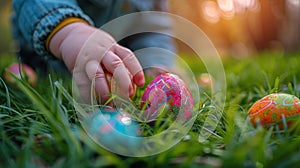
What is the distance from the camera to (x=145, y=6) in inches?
79.8

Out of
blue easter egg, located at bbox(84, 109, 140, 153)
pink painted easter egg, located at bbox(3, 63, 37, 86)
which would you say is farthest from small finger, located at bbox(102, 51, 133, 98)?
pink painted easter egg, located at bbox(3, 63, 37, 86)

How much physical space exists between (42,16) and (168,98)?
0.64 metres

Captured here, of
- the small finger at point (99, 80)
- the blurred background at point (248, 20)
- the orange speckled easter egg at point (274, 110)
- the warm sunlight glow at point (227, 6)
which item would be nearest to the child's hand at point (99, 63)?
the small finger at point (99, 80)

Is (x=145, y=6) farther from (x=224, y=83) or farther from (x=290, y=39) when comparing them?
(x=290, y=39)

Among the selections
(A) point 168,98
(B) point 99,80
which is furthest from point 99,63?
(A) point 168,98

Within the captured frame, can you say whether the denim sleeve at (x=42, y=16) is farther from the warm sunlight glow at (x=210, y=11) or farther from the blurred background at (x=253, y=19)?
the warm sunlight glow at (x=210, y=11)

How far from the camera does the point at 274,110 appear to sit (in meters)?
0.82

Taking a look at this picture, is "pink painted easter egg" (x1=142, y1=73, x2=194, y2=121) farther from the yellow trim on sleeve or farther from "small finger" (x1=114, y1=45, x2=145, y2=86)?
the yellow trim on sleeve

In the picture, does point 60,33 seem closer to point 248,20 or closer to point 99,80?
point 99,80

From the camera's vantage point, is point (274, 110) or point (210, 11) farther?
point (210, 11)

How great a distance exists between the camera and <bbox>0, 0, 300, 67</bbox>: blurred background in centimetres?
484

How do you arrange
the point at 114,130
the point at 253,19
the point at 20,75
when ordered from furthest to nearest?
the point at 253,19 < the point at 20,75 < the point at 114,130

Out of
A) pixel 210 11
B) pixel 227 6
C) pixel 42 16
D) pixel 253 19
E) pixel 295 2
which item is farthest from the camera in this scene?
pixel 210 11

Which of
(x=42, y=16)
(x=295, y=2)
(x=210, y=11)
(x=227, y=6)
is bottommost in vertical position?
(x=210, y=11)
